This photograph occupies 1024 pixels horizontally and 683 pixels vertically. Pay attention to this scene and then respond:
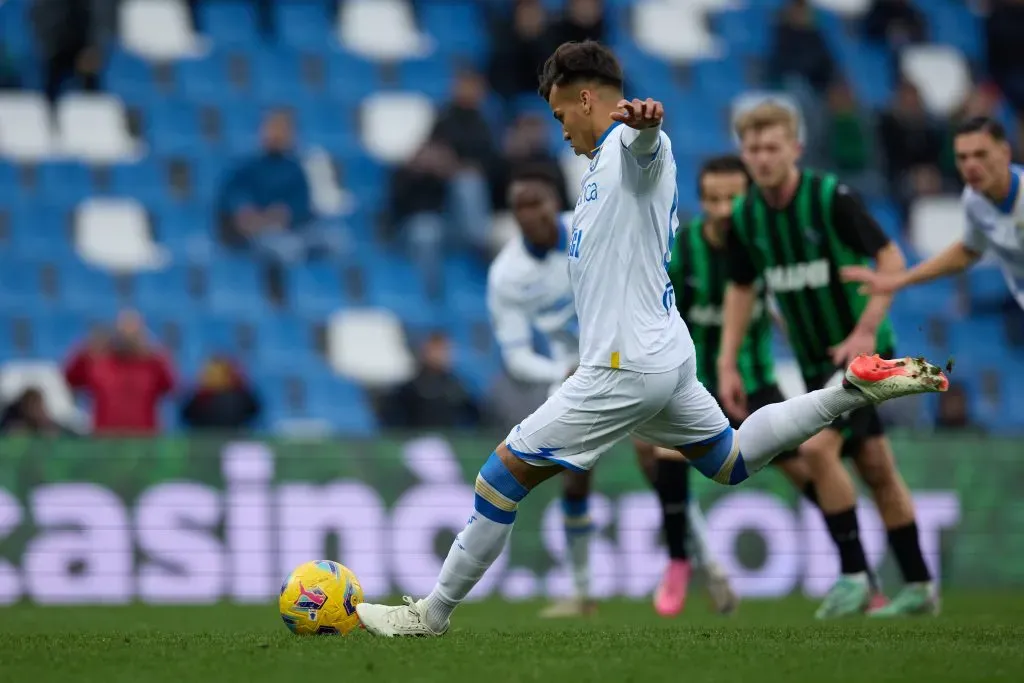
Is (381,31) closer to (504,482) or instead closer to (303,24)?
(303,24)

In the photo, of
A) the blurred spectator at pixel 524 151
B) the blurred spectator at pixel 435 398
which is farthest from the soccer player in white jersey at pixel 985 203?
the blurred spectator at pixel 524 151

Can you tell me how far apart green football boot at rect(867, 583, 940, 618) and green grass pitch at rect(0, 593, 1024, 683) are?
0.59 m

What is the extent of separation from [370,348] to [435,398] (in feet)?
5.91

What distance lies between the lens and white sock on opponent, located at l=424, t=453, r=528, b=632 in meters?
6.32

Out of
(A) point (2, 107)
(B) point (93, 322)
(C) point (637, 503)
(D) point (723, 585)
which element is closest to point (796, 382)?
(C) point (637, 503)

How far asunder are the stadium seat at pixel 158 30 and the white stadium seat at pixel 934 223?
8.30 meters

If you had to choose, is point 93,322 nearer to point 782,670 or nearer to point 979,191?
point 979,191

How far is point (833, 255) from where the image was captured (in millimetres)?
8844

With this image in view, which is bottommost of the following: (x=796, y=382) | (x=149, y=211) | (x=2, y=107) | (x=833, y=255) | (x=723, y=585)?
(x=723, y=585)

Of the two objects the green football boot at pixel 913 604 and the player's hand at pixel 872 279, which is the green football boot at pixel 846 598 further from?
the player's hand at pixel 872 279

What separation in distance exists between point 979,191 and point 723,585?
9.13ft

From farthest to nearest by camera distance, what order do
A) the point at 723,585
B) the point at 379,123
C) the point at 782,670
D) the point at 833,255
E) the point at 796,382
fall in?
the point at 379,123, the point at 796,382, the point at 723,585, the point at 833,255, the point at 782,670

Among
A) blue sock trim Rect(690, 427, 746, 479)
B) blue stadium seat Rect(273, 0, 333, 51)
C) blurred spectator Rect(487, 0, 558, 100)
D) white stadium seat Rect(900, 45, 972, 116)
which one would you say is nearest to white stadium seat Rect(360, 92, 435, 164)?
blurred spectator Rect(487, 0, 558, 100)

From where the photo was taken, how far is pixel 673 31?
1958 centimetres
